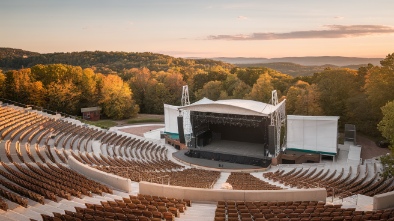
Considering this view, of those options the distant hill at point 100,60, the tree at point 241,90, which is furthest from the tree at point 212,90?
the distant hill at point 100,60

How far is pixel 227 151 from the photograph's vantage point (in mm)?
33594

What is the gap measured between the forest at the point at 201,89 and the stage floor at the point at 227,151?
10.7 meters

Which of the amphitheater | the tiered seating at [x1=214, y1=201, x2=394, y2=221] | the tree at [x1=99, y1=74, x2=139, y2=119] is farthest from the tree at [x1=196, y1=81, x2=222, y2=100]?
the tiered seating at [x1=214, y1=201, x2=394, y2=221]

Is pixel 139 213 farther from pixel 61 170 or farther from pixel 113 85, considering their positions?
pixel 113 85

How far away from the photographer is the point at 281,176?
25141 millimetres

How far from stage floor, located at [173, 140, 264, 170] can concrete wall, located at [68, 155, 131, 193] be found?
13.7 meters

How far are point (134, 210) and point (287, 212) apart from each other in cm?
540

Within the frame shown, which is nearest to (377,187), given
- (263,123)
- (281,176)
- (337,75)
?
(281,176)

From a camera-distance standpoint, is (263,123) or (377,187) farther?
(263,123)

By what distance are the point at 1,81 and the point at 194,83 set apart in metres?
32.9

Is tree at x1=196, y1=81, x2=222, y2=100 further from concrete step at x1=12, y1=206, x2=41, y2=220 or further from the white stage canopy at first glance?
concrete step at x1=12, y1=206, x2=41, y2=220

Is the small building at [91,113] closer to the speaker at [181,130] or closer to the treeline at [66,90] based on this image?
the treeline at [66,90]

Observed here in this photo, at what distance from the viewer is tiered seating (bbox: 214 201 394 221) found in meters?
11.1

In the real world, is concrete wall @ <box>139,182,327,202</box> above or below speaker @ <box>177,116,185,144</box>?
above
